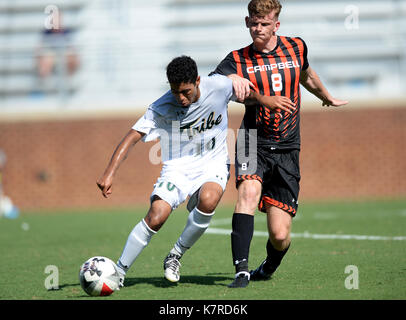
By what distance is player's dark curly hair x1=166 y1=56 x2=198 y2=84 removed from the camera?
15.8 feet

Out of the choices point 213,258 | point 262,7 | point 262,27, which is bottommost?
point 213,258

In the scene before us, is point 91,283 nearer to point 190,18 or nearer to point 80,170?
point 80,170

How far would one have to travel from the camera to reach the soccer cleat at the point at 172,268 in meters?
5.10

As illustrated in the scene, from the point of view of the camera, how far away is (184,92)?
16.2 ft

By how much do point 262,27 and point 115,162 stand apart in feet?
5.07

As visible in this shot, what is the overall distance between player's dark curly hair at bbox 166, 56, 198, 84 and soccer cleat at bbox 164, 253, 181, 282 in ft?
4.55

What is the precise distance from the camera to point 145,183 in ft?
44.9

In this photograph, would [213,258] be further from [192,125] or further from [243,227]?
[192,125]

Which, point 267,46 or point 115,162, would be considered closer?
point 115,162

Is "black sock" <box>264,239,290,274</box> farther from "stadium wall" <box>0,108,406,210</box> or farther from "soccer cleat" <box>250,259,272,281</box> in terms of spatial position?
"stadium wall" <box>0,108,406,210</box>

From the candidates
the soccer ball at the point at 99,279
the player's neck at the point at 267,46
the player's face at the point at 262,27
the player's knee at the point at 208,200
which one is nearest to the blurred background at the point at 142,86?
the player's neck at the point at 267,46

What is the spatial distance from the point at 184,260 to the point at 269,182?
151cm

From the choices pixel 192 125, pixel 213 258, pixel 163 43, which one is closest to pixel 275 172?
pixel 192 125
